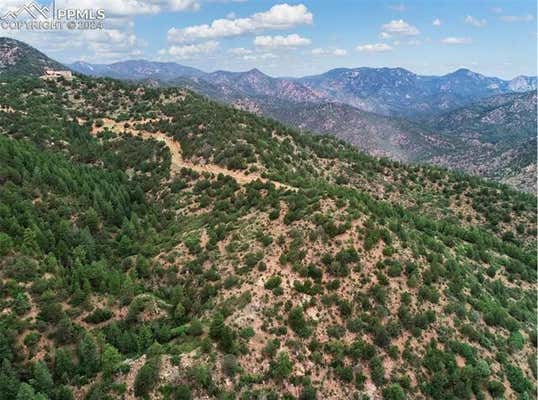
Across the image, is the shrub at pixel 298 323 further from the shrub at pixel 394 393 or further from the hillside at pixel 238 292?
the shrub at pixel 394 393

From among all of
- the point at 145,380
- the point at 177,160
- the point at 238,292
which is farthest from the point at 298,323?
the point at 177,160

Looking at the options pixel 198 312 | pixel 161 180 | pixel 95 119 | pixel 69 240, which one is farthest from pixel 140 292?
pixel 95 119

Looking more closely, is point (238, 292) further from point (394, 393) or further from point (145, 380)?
point (394, 393)

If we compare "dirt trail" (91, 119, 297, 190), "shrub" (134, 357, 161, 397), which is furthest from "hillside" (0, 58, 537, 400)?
"dirt trail" (91, 119, 297, 190)

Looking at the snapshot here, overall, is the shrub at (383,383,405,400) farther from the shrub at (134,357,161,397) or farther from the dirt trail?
the dirt trail

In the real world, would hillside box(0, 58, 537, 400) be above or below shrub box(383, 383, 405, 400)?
above

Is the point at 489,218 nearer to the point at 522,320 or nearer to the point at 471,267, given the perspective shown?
the point at 471,267
